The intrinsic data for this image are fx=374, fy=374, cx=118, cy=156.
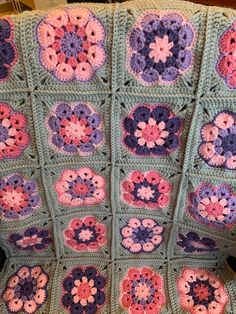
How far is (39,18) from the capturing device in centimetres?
74

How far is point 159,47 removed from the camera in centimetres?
75

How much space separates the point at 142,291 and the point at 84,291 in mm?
156

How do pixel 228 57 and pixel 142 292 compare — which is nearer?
pixel 228 57

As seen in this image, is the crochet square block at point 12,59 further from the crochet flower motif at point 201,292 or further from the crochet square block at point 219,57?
the crochet flower motif at point 201,292

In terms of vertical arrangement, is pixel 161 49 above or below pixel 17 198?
above

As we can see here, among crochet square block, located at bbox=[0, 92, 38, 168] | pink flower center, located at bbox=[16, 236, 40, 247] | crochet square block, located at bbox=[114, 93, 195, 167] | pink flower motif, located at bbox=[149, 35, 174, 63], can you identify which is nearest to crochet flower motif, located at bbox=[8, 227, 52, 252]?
pink flower center, located at bbox=[16, 236, 40, 247]

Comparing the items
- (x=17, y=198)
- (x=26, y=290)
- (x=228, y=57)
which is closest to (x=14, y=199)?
(x=17, y=198)

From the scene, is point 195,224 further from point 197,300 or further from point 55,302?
point 55,302

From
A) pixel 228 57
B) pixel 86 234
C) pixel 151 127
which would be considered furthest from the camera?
pixel 86 234

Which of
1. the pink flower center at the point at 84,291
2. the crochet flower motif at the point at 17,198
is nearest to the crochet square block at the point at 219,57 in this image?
the crochet flower motif at the point at 17,198

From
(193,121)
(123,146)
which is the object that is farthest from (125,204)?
(193,121)

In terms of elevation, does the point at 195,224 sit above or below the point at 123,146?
below

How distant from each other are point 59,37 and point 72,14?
0.05 meters

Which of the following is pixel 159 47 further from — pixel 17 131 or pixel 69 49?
pixel 17 131
